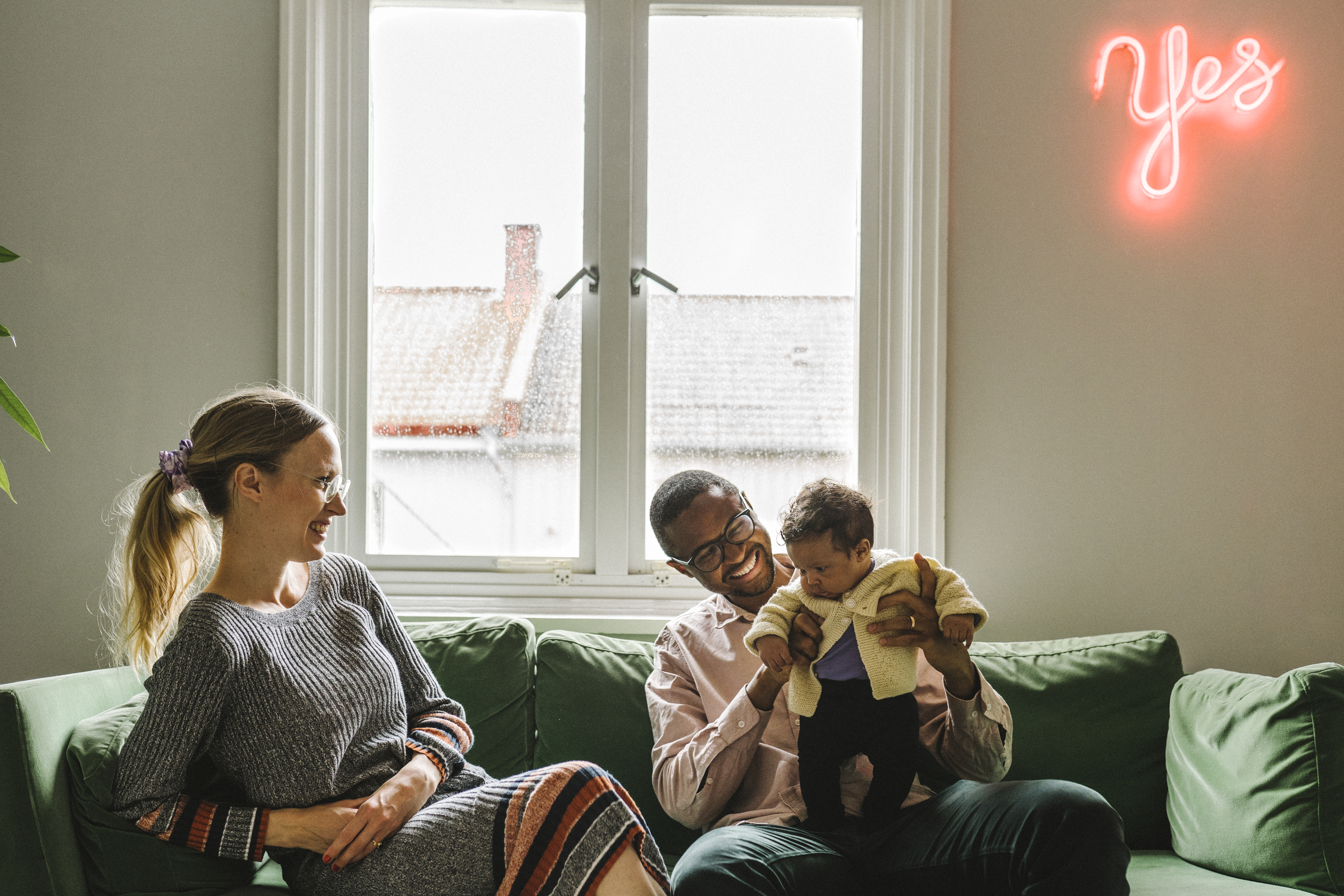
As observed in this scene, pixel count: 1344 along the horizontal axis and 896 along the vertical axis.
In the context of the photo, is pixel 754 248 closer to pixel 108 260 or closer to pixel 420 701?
pixel 420 701

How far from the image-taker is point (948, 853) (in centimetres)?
146

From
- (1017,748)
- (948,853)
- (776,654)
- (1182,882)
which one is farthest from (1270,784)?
(776,654)

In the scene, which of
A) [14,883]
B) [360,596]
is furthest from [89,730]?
[360,596]

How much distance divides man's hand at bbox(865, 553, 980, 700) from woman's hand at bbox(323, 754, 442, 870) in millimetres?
678

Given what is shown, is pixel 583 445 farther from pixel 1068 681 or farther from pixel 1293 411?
pixel 1293 411

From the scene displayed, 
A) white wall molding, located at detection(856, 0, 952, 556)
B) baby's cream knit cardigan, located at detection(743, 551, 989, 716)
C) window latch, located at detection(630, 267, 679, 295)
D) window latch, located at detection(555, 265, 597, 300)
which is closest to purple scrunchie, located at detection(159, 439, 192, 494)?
baby's cream knit cardigan, located at detection(743, 551, 989, 716)

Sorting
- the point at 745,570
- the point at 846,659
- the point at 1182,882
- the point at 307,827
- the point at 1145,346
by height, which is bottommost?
the point at 1182,882

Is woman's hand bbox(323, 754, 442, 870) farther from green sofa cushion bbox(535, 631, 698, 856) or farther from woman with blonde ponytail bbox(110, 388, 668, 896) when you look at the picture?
green sofa cushion bbox(535, 631, 698, 856)

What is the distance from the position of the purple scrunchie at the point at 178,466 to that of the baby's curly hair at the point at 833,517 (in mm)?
1047

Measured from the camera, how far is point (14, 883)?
1493mm

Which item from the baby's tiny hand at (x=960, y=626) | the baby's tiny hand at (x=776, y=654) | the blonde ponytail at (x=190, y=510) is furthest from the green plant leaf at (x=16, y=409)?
the baby's tiny hand at (x=960, y=626)

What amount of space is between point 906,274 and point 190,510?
180cm

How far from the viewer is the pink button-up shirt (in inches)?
62.3

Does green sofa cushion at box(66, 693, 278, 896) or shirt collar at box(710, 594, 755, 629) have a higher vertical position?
shirt collar at box(710, 594, 755, 629)
